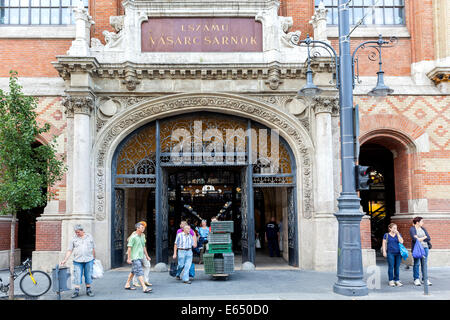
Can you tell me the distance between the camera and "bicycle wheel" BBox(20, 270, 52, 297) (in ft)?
30.9

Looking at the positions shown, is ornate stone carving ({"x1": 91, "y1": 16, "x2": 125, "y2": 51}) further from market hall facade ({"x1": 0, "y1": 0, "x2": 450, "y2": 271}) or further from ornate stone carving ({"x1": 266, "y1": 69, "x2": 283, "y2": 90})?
ornate stone carving ({"x1": 266, "y1": 69, "x2": 283, "y2": 90})

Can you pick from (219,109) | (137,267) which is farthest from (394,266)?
(219,109)

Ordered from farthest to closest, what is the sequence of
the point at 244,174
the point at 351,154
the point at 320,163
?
1. the point at 244,174
2. the point at 320,163
3. the point at 351,154

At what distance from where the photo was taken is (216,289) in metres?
10.3

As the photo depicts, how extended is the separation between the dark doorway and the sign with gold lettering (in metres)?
8.18

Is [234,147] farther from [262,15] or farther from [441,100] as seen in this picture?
[441,100]

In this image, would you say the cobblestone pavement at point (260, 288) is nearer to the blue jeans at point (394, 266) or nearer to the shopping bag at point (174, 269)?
the shopping bag at point (174, 269)

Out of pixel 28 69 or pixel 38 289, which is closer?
pixel 38 289

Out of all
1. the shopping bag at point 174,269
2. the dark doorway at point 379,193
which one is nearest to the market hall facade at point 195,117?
the shopping bag at point 174,269

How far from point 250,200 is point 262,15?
6.11 m

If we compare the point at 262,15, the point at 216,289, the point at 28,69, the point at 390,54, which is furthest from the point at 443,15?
the point at 28,69

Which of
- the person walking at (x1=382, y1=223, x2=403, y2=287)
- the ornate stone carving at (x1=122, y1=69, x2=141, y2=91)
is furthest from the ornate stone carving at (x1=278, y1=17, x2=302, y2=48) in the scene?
the person walking at (x1=382, y1=223, x2=403, y2=287)

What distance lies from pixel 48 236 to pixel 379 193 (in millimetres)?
14764

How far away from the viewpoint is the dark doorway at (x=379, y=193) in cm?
1969
